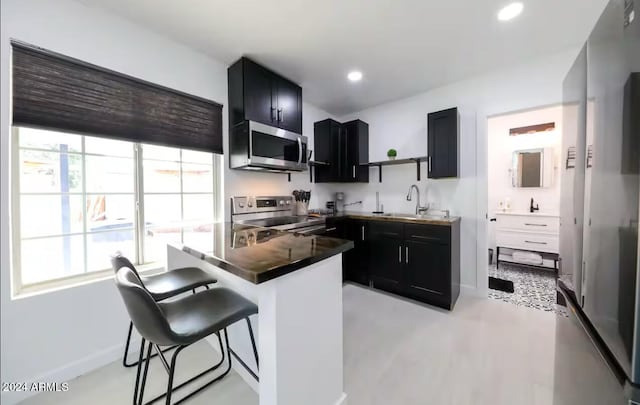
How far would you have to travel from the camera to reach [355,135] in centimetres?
334

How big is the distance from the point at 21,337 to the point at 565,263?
295 cm

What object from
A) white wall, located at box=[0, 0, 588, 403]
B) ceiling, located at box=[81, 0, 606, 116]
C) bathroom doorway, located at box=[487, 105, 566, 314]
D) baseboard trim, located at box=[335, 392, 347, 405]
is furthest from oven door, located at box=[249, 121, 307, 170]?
bathroom doorway, located at box=[487, 105, 566, 314]

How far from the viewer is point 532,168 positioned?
145 inches

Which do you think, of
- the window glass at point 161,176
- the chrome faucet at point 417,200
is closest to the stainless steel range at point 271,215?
the window glass at point 161,176

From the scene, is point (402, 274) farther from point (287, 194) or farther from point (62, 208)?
point (62, 208)

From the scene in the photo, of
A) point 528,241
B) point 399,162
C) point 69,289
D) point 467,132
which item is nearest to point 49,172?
point 69,289

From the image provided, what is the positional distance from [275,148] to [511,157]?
158 inches

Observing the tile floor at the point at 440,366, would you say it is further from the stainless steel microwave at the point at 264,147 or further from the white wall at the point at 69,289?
the stainless steel microwave at the point at 264,147

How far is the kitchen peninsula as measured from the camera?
92 centimetres

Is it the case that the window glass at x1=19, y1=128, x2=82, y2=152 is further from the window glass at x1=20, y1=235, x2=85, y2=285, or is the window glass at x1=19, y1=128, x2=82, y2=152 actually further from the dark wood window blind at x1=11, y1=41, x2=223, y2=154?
the window glass at x1=20, y1=235, x2=85, y2=285

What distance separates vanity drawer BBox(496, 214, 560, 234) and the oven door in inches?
135

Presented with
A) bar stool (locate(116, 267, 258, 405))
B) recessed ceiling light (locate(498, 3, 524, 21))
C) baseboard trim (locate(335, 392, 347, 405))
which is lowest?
baseboard trim (locate(335, 392, 347, 405))

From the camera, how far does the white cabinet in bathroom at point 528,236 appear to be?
131 inches

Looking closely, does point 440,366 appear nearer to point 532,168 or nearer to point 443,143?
point 443,143
